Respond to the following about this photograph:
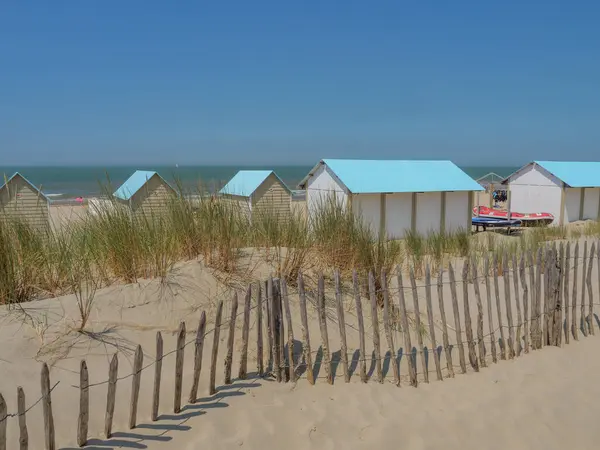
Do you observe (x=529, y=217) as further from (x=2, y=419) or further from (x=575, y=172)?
(x=2, y=419)

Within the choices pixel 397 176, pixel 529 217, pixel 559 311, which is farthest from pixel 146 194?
pixel 529 217

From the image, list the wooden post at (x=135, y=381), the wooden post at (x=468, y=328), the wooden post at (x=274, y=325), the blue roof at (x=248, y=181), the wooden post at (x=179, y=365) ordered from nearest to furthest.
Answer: the wooden post at (x=135, y=381) < the wooden post at (x=179, y=365) < the wooden post at (x=274, y=325) < the wooden post at (x=468, y=328) < the blue roof at (x=248, y=181)

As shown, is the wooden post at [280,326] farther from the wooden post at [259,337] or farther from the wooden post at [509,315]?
the wooden post at [509,315]

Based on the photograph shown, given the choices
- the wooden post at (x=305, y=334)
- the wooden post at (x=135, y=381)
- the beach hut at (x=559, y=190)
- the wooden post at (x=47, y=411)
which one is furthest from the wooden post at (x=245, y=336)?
the beach hut at (x=559, y=190)

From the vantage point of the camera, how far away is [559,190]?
17781 millimetres

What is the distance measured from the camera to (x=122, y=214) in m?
5.37

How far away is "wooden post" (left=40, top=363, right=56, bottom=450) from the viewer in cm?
280

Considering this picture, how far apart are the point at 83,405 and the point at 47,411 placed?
203 mm

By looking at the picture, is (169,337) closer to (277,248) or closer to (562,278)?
(277,248)

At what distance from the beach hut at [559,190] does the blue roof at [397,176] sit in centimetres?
431

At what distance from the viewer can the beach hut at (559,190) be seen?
1778cm

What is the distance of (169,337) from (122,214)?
1.54m

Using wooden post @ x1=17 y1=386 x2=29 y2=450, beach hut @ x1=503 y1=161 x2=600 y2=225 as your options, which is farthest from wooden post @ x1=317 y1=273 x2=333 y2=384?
beach hut @ x1=503 y1=161 x2=600 y2=225

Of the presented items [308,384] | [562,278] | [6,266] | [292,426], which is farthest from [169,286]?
[562,278]
